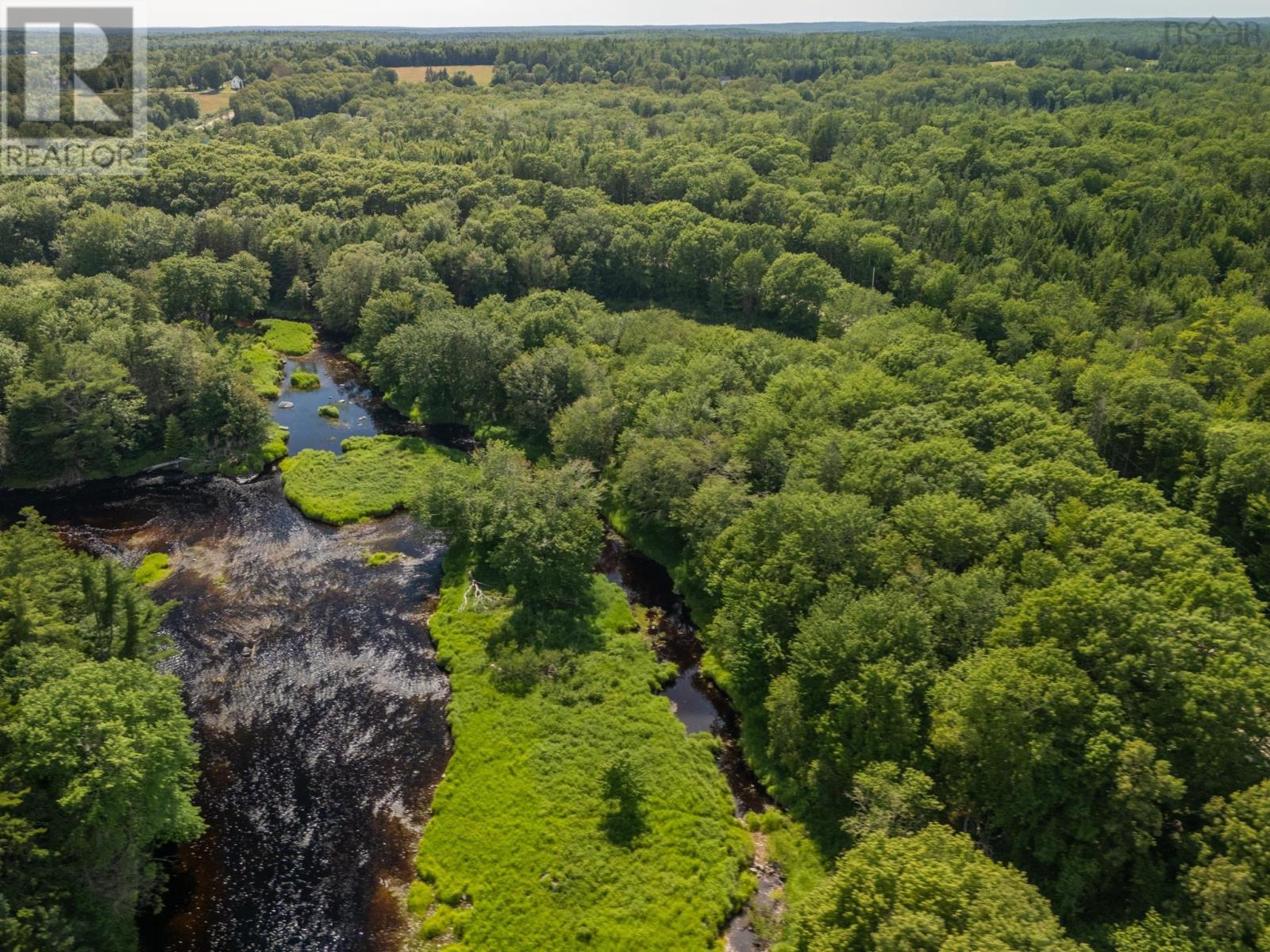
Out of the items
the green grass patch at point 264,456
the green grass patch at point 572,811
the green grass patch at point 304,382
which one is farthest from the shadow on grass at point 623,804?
the green grass patch at point 304,382

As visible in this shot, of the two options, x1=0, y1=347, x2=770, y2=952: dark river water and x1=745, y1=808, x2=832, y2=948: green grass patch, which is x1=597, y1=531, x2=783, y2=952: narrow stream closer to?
x1=0, y1=347, x2=770, y2=952: dark river water

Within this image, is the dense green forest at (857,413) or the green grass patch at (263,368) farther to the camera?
Result: the green grass patch at (263,368)

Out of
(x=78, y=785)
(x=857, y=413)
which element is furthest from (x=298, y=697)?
(x=857, y=413)

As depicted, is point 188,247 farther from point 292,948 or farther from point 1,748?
point 292,948

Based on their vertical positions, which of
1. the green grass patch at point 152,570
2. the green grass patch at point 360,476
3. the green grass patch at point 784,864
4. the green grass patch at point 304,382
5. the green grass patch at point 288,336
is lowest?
the green grass patch at point 784,864

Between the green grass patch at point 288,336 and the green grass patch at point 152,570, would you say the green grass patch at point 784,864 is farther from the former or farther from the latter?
the green grass patch at point 288,336

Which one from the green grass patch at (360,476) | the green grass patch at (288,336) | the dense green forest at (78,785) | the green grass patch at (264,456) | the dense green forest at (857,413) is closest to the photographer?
the dense green forest at (78,785)

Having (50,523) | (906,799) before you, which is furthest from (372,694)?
(50,523)
